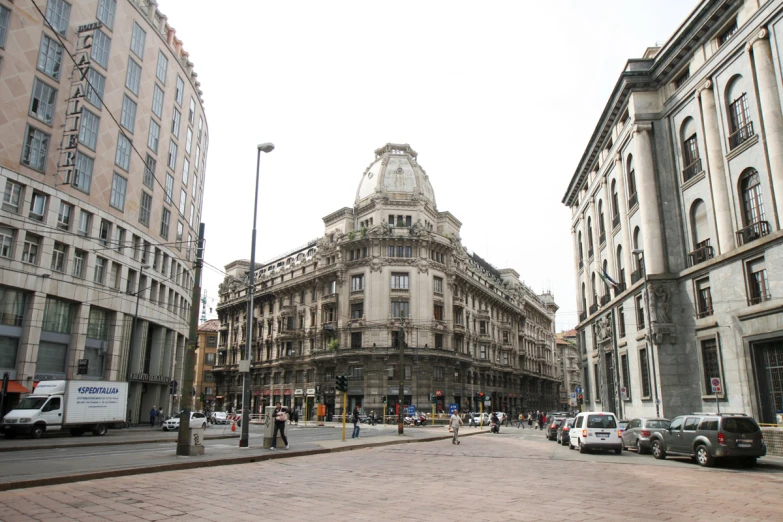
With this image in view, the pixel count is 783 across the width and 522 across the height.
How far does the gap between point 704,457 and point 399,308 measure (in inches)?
1755

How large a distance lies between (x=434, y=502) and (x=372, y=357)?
1955 inches

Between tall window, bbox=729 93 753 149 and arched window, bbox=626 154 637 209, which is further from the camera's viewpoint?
arched window, bbox=626 154 637 209

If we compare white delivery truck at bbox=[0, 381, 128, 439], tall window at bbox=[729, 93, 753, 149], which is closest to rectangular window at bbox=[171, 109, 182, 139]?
white delivery truck at bbox=[0, 381, 128, 439]

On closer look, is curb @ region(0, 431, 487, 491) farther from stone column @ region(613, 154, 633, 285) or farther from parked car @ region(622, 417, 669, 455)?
stone column @ region(613, 154, 633, 285)

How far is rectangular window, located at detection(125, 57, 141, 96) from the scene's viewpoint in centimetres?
4156

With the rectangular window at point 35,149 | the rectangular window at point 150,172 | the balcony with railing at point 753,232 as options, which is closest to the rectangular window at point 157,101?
the rectangular window at point 150,172

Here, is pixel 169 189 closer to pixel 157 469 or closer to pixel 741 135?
pixel 157 469

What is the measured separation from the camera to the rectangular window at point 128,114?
40.9 m

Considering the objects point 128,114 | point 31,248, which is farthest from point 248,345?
point 128,114

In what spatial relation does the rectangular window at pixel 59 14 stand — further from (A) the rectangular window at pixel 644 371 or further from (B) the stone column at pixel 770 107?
(A) the rectangular window at pixel 644 371

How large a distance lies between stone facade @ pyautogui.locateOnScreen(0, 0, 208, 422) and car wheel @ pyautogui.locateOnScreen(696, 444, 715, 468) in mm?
30701

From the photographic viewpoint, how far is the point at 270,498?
10.2 meters

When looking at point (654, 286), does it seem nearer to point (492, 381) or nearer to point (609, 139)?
point (609, 139)

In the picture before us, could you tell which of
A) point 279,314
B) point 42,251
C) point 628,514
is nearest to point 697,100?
point 628,514
